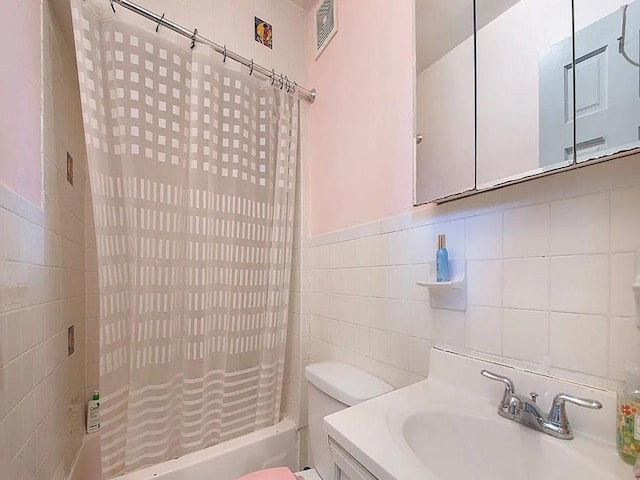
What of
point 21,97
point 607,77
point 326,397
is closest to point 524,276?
point 607,77

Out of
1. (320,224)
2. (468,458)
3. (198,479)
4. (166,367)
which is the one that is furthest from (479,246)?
(198,479)

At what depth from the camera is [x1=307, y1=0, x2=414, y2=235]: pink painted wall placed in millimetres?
1057

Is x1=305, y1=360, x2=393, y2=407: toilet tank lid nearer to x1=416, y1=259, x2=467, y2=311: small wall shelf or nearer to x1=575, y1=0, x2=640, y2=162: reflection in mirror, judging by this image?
x1=416, y1=259, x2=467, y2=311: small wall shelf

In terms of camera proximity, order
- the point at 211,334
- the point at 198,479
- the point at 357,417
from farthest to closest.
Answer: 1. the point at 211,334
2. the point at 198,479
3. the point at 357,417

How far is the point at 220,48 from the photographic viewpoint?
132cm

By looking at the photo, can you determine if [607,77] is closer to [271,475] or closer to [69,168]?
[271,475]

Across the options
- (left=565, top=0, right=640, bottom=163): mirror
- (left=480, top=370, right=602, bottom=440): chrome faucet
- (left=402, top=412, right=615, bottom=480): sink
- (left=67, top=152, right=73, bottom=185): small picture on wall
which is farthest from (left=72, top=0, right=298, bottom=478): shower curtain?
(left=565, top=0, right=640, bottom=163): mirror

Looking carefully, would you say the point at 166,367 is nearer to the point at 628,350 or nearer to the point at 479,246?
the point at 479,246

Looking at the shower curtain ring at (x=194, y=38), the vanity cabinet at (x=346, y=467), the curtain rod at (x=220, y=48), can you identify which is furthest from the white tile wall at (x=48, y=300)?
the vanity cabinet at (x=346, y=467)

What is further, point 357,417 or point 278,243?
point 278,243

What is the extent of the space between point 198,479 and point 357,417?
0.97 m

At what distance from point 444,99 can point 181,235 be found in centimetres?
111

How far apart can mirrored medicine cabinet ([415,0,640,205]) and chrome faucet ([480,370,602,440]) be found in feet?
1.52

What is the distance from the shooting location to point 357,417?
0.66m
